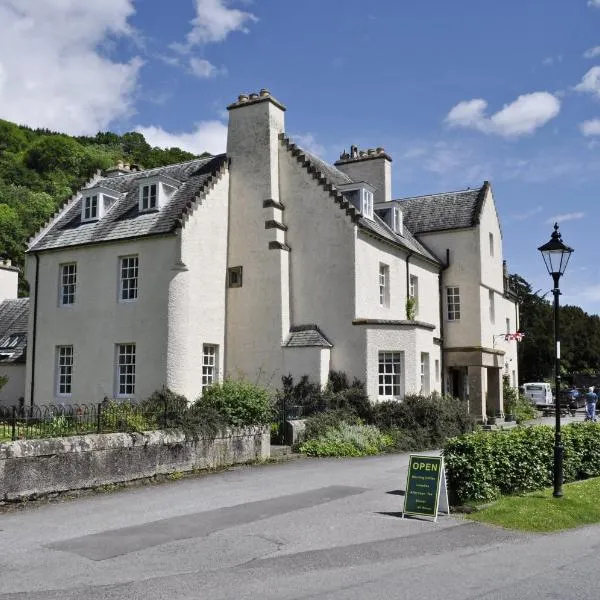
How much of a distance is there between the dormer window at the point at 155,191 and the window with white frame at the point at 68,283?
12.6 feet

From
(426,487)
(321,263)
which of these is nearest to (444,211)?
(321,263)

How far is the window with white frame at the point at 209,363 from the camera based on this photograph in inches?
1007

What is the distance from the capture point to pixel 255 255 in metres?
26.3

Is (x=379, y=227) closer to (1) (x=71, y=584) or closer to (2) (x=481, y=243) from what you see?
(2) (x=481, y=243)

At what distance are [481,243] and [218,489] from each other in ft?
70.9

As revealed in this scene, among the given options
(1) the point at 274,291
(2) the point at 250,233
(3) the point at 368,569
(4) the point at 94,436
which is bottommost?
(3) the point at 368,569

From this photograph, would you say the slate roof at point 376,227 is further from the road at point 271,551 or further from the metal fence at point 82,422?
the road at point 271,551

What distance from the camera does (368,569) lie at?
29.2 ft

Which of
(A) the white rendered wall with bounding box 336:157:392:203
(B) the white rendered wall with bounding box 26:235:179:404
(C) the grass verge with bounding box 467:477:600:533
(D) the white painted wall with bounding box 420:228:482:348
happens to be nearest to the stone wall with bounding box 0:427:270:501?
(C) the grass verge with bounding box 467:477:600:533

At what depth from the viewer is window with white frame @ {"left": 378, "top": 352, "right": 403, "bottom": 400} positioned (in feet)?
82.3

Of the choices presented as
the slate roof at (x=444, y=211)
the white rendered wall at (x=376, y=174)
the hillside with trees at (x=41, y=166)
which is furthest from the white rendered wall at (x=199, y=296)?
the hillside with trees at (x=41, y=166)

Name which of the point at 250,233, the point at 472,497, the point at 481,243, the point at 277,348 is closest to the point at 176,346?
the point at 277,348

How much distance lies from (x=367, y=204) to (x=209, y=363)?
355 inches

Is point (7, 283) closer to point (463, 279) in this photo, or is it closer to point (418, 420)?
point (463, 279)
